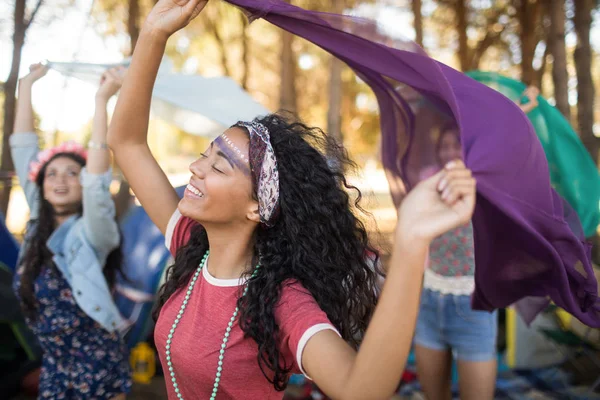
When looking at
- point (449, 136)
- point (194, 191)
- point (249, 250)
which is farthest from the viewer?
point (449, 136)

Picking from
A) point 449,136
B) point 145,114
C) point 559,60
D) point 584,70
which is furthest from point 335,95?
point 145,114

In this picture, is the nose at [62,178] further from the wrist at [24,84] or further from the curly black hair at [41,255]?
the wrist at [24,84]

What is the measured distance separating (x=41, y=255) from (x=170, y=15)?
1553 mm

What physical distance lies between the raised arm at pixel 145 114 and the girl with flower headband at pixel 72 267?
0.59 m

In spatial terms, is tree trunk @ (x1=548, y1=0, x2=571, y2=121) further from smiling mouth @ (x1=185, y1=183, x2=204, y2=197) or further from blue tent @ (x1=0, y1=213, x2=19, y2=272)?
blue tent @ (x1=0, y1=213, x2=19, y2=272)

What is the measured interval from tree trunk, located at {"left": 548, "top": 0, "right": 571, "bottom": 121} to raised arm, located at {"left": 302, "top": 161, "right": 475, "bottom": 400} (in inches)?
163

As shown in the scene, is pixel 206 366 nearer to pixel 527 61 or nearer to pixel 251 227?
pixel 251 227

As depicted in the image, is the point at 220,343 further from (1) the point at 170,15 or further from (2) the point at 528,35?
(2) the point at 528,35

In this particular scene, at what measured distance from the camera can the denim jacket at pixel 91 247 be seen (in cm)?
246

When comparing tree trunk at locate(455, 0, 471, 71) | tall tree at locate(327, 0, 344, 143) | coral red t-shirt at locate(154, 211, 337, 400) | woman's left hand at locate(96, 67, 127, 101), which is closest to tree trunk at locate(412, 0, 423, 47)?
tree trunk at locate(455, 0, 471, 71)

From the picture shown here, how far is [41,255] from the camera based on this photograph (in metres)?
2.68

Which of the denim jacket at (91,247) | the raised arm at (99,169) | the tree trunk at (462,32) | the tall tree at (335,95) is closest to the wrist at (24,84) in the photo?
the denim jacket at (91,247)

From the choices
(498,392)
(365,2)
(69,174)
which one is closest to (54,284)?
(69,174)

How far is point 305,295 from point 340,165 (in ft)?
1.69
